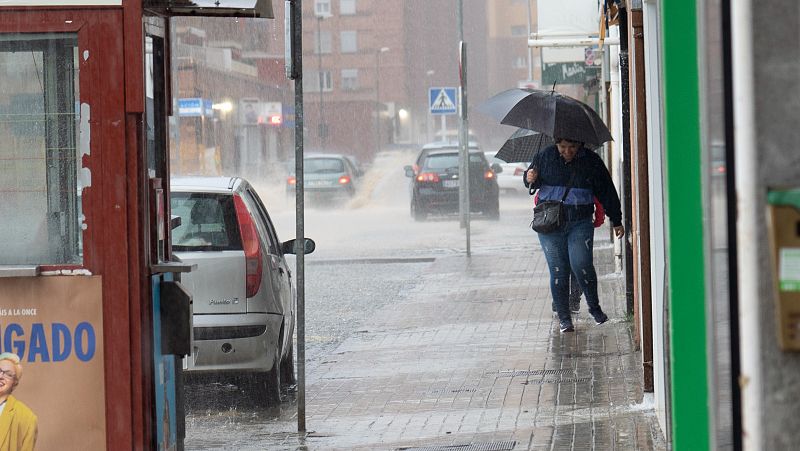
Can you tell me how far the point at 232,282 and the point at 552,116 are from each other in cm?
391

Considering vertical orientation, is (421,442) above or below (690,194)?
below

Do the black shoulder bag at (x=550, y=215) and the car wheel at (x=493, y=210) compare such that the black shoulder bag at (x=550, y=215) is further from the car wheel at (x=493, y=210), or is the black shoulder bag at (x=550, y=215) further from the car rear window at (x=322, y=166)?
the car rear window at (x=322, y=166)

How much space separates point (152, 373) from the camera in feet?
18.6

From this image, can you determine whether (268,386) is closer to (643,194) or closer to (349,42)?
(643,194)

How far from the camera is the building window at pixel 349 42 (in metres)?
97.1

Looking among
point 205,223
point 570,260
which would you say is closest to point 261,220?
point 205,223

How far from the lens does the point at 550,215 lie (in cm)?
1134

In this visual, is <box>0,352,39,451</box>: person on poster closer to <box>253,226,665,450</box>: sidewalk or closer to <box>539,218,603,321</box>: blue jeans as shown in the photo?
<box>253,226,665,450</box>: sidewalk

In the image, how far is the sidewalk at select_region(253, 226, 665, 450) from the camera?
7223 millimetres

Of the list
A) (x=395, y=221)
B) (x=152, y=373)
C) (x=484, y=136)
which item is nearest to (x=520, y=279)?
(x=152, y=373)

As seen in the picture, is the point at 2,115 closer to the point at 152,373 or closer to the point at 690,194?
the point at 152,373

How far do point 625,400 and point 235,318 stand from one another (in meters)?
2.51

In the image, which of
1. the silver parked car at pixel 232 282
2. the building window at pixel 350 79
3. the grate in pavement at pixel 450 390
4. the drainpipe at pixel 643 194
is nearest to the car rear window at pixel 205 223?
the silver parked car at pixel 232 282

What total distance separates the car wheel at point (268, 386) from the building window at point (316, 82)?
275 ft
